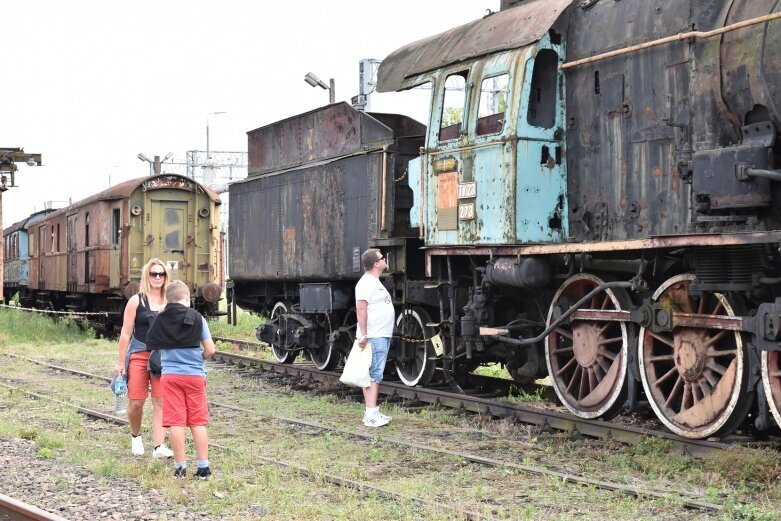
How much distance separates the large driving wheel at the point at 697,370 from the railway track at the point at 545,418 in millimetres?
136

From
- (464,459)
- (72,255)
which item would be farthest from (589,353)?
(72,255)

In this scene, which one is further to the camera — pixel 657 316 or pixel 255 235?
pixel 255 235

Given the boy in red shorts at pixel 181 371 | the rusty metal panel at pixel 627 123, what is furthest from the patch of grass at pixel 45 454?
the rusty metal panel at pixel 627 123

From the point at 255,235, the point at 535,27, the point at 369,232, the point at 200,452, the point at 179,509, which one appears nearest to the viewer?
the point at 179,509

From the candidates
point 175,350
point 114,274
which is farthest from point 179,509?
point 114,274

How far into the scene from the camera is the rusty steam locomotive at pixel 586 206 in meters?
7.96

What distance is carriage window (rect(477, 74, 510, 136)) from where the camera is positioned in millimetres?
10398

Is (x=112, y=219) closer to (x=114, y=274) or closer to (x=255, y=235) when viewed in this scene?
(x=114, y=274)

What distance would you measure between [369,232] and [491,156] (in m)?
2.88

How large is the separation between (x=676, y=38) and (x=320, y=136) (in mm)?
6801

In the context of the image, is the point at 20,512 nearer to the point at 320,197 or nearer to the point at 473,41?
the point at 473,41

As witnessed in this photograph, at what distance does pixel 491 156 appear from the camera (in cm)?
1038

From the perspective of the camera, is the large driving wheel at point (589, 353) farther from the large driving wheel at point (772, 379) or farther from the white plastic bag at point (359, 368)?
the white plastic bag at point (359, 368)

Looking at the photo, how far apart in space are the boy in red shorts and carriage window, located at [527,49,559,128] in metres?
4.29
